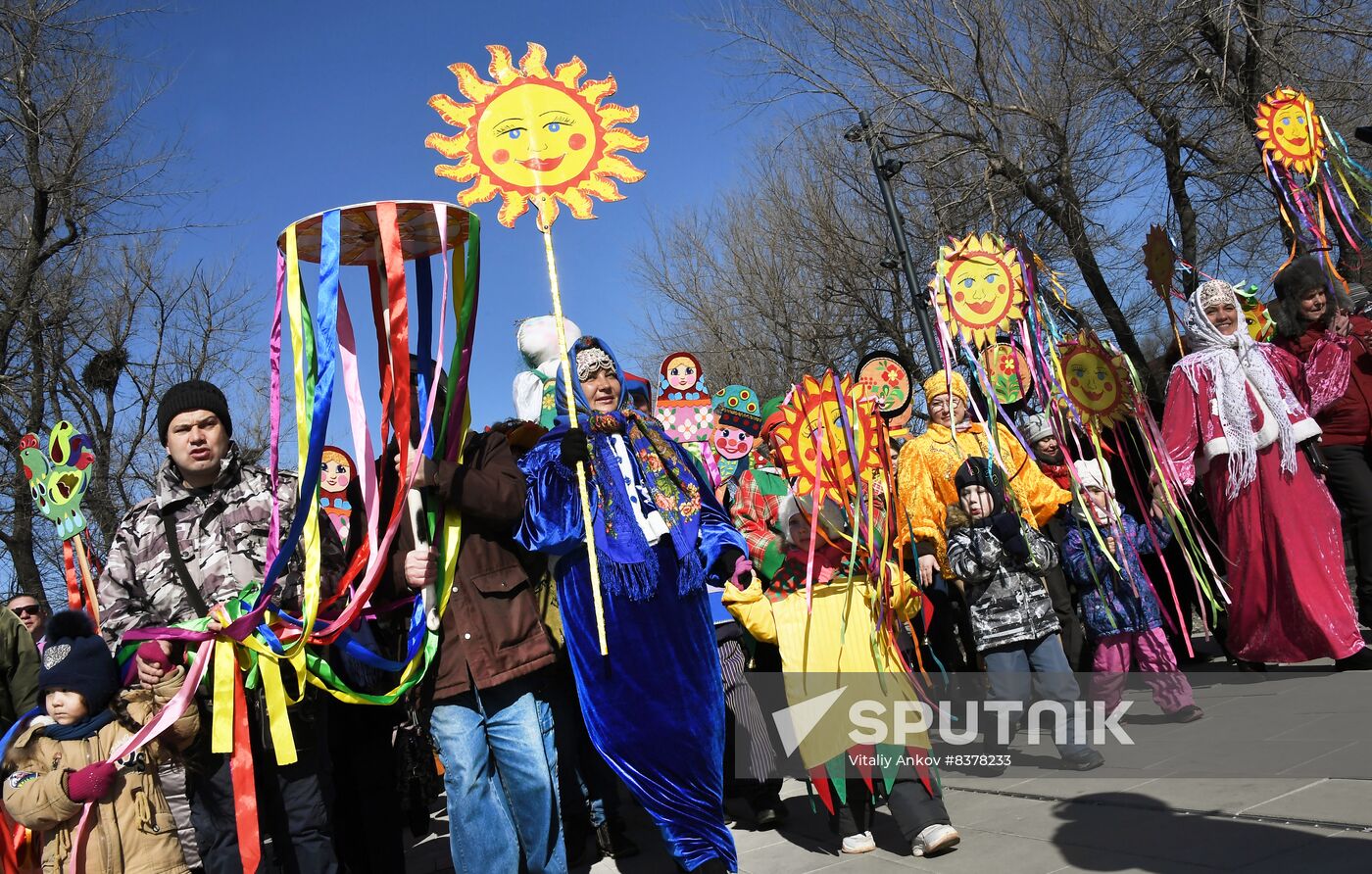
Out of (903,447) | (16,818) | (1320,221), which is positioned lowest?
(16,818)

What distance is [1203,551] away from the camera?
18.1ft

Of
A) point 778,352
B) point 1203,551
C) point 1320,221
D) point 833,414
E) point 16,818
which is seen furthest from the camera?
point 778,352

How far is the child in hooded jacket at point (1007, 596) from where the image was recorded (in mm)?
4602

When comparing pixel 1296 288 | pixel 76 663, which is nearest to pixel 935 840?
pixel 76 663

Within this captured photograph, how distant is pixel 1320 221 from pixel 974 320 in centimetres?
366

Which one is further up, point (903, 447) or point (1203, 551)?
point (903, 447)

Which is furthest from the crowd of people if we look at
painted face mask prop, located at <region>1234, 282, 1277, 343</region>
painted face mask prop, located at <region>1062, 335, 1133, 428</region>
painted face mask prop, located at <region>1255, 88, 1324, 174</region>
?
painted face mask prop, located at <region>1255, 88, 1324, 174</region>

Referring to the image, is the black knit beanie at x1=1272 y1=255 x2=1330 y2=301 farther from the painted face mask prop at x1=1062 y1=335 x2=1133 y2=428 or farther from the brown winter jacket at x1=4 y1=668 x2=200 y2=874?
the brown winter jacket at x1=4 y1=668 x2=200 y2=874

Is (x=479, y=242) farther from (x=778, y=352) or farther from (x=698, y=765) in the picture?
(x=778, y=352)

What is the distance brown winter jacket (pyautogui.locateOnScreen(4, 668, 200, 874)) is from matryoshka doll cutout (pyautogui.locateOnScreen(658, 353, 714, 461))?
528cm

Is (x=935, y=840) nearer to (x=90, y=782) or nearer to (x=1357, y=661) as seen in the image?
(x=90, y=782)

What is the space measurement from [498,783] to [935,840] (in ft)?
4.81

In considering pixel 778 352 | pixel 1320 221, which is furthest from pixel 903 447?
pixel 778 352

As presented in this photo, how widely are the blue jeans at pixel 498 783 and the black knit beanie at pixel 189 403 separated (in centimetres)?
119
